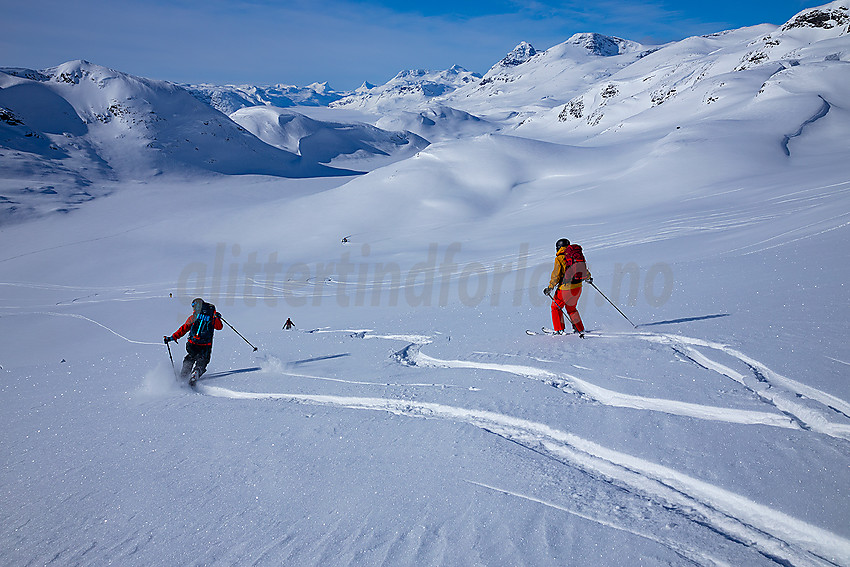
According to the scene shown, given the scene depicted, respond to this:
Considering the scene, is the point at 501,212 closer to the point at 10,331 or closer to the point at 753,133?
the point at 753,133

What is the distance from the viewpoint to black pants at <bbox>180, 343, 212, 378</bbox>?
734 centimetres

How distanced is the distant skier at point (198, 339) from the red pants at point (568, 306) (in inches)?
216

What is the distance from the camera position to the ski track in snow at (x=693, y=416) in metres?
2.80

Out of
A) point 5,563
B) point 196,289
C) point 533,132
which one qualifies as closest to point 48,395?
point 5,563

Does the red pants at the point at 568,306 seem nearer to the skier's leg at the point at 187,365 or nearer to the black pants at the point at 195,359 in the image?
the black pants at the point at 195,359

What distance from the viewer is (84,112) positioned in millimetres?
54750

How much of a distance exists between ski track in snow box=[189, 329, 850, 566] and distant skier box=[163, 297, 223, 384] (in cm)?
108

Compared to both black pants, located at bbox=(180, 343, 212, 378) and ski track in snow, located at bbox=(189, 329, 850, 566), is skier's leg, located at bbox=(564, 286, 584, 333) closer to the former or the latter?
ski track in snow, located at bbox=(189, 329, 850, 566)

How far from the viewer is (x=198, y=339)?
24.2 ft

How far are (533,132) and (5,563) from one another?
8643 cm

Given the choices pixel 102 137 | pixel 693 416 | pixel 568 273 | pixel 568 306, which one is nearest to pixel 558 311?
pixel 568 306

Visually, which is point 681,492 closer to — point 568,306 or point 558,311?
point 568,306

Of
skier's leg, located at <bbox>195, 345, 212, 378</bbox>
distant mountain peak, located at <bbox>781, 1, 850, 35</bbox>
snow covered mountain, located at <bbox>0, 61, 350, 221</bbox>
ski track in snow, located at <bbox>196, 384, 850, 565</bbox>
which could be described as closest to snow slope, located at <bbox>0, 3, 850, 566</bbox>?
ski track in snow, located at <bbox>196, 384, 850, 565</bbox>

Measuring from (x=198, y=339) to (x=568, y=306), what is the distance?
5994 millimetres
